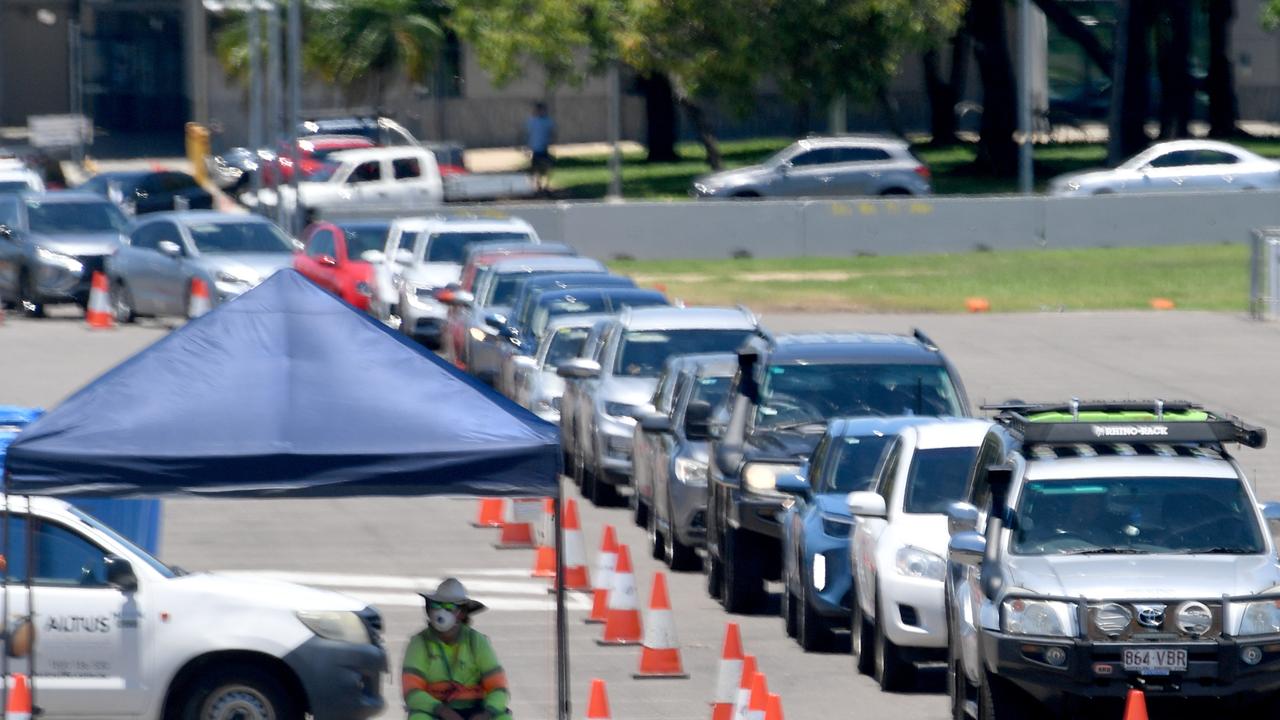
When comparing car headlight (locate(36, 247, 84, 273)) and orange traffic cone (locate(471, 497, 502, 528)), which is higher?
car headlight (locate(36, 247, 84, 273))

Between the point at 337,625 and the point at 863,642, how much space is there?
3.85 m

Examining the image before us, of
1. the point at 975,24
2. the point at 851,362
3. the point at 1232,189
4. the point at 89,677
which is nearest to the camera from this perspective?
the point at 89,677

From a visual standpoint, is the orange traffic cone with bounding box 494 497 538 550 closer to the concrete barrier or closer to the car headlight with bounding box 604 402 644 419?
the car headlight with bounding box 604 402 644 419

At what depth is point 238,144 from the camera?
70438mm

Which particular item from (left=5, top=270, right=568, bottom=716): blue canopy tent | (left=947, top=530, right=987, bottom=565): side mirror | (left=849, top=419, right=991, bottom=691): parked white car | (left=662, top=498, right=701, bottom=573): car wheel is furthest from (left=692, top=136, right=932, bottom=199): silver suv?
(left=5, top=270, right=568, bottom=716): blue canopy tent

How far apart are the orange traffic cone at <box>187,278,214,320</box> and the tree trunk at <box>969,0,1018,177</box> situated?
102 ft

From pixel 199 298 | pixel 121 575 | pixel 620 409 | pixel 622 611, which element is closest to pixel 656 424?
pixel 622 611

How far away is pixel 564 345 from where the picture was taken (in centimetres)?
2383

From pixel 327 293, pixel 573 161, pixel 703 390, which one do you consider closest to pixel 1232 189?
pixel 573 161

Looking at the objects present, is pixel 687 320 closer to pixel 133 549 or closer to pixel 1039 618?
pixel 133 549

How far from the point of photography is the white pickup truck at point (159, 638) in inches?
424

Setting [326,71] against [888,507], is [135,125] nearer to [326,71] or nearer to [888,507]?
[326,71]

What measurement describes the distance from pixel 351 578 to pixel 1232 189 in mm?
33367

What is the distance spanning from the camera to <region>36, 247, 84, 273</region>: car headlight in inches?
1384
